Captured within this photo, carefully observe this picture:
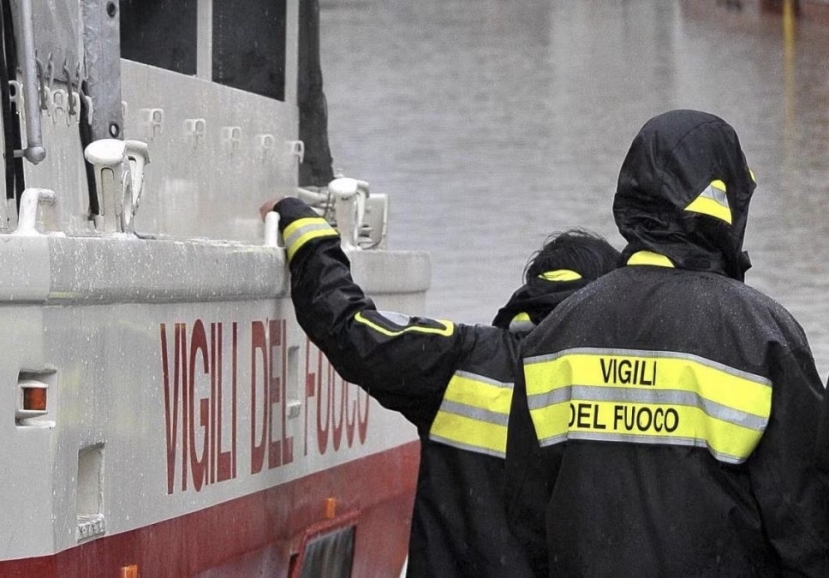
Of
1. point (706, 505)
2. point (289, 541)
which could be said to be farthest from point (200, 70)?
point (706, 505)

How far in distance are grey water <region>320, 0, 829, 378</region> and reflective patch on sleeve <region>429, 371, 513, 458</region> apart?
9.36 metres

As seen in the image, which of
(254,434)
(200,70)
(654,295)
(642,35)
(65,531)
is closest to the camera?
(65,531)

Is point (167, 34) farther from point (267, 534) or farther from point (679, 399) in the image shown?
point (679, 399)

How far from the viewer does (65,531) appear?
3439mm

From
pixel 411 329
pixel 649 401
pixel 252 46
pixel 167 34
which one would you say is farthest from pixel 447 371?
pixel 252 46

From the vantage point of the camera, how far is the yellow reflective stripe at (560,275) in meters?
4.57

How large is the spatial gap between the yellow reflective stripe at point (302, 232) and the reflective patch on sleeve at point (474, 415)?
513mm

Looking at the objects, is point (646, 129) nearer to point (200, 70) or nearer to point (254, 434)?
point (254, 434)

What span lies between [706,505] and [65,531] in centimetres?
120

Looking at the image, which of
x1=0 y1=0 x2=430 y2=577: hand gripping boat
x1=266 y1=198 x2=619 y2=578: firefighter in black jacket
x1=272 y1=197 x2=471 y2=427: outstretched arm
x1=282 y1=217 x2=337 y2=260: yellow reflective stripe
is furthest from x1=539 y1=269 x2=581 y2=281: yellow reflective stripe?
x1=0 y1=0 x2=430 y2=577: hand gripping boat

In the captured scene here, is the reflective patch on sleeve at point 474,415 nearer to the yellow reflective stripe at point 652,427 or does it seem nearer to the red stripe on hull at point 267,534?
the red stripe on hull at point 267,534

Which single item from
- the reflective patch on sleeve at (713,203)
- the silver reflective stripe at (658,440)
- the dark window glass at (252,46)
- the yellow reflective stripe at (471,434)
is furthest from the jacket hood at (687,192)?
the dark window glass at (252,46)

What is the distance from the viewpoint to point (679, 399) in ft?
12.0

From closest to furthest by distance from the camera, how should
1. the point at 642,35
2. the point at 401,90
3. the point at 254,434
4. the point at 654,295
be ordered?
the point at 654,295, the point at 254,434, the point at 401,90, the point at 642,35
